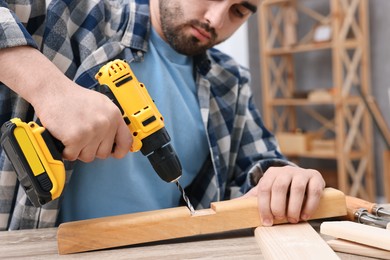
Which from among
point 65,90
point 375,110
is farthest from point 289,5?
point 65,90

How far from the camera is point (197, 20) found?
1.33 meters

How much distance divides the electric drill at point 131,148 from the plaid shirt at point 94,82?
0.17 meters

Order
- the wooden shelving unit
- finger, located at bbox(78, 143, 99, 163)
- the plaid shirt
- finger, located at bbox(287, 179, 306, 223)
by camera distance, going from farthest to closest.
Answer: the wooden shelving unit, the plaid shirt, finger, located at bbox(287, 179, 306, 223), finger, located at bbox(78, 143, 99, 163)

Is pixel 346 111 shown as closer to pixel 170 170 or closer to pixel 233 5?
pixel 233 5

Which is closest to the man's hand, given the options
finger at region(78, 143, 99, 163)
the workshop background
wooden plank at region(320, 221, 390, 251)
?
wooden plank at region(320, 221, 390, 251)

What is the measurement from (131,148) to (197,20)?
1.64 ft

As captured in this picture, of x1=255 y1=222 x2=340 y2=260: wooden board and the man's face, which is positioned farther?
the man's face

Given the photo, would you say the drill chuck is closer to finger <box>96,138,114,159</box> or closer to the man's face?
finger <box>96,138,114,159</box>

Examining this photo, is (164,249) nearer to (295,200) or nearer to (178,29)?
(295,200)

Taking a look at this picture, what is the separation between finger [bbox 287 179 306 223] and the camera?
1.00m

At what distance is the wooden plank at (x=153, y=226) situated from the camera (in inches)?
36.8

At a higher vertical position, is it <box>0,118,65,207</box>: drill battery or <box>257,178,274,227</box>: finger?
<box>0,118,65,207</box>: drill battery

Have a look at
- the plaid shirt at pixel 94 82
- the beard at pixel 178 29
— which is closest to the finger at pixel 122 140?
the plaid shirt at pixel 94 82

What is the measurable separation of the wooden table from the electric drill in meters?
0.10
